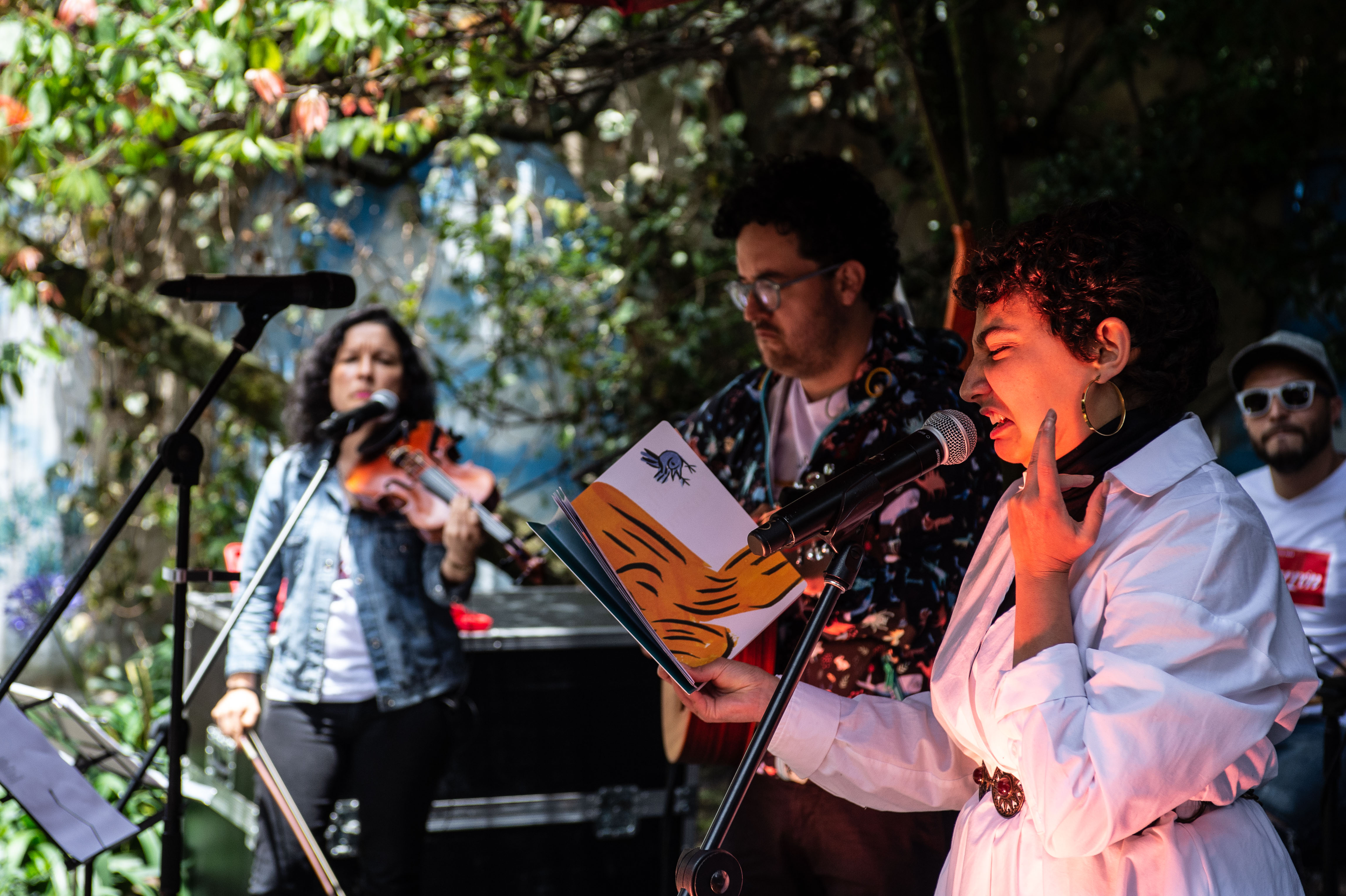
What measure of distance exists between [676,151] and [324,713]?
4.42m

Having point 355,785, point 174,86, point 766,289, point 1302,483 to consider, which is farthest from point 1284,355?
point 174,86

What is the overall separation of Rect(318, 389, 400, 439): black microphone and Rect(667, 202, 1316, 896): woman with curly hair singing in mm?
1514

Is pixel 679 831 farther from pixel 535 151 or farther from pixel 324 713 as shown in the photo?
pixel 535 151

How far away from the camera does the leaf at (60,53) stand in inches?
112

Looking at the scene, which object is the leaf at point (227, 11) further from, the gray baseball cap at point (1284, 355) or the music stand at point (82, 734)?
the gray baseball cap at point (1284, 355)

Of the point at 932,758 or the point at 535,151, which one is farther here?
the point at 535,151

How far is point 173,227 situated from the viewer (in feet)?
21.8

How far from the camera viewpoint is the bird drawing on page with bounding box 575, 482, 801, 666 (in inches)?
53.2

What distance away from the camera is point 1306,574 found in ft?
10.5

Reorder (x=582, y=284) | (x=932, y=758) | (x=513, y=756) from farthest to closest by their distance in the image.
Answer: (x=582, y=284)
(x=513, y=756)
(x=932, y=758)

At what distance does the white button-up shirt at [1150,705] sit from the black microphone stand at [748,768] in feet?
0.69

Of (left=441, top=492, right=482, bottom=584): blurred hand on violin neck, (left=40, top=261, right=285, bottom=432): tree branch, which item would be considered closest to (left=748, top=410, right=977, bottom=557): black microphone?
(left=441, top=492, right=482, bottom=584): blurred hand on violin neck

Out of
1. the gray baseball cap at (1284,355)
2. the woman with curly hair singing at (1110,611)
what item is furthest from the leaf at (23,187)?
the gray baseball cap at (1284,355)

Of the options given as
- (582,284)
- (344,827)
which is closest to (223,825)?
(344,827)
